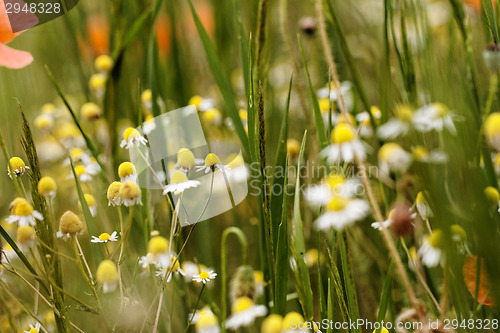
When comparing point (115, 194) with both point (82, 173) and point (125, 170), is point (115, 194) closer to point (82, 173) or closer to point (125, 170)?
point (125, 170)

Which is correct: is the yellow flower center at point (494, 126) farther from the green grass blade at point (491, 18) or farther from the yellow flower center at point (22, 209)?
the yellow flower center at point (22, 209)

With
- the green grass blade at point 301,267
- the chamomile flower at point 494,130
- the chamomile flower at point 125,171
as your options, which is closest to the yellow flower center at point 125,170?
the chamomile flower at point 125,171

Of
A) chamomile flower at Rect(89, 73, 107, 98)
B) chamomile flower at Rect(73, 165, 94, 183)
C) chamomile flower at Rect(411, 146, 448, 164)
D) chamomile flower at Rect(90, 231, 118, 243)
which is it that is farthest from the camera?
chamomile flower at Rect(89, 73, 107, 98)

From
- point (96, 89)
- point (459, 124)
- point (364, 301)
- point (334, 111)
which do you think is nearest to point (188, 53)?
point (96, 89)

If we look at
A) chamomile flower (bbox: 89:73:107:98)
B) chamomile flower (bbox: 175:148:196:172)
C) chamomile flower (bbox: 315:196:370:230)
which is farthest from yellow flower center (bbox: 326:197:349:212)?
chamomile flower (bbox: 89:73:107:98)

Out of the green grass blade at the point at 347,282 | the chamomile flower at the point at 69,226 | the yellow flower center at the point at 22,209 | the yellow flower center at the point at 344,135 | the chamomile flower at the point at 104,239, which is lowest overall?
the green grass blade at the point at 347,282

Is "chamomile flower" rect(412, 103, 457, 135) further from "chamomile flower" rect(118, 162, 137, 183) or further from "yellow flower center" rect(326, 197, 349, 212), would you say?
"chamomile flower" rect(118, 162, 137, 183)

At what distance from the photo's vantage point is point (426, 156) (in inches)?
9.9

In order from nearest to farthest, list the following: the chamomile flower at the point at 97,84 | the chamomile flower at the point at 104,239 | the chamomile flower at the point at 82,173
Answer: the chamomile flower at the point at 104,239, the chamomile flower at the point at 82,173, the chamomile flower at the point at 97,84

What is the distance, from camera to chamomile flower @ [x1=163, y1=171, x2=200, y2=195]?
1.10ft

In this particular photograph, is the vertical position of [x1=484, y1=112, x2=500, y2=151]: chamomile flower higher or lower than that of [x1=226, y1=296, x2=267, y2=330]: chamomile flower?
higher

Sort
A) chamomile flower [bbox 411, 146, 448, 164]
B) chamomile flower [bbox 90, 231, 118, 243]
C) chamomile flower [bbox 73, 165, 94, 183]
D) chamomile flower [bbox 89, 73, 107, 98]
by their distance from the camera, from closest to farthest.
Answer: chamomile flower [bbox 411, 146, 448, 164] < chamomile flower [bbox 90, 231, 118, 243] < chamomile flower [bbox 73, 165, 94, 183] < chamomile flower [bbox 89, 73, 107, 98]

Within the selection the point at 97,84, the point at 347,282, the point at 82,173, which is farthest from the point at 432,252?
the point at 97,84

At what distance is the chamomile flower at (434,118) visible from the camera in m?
0.28
